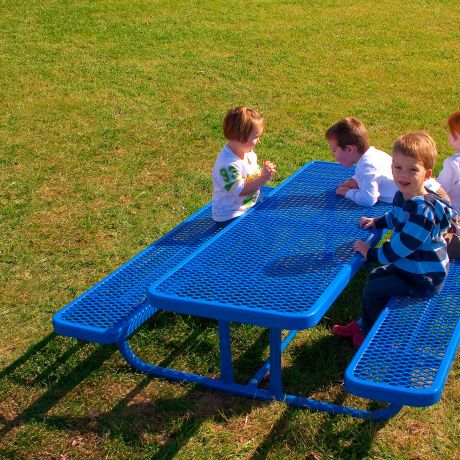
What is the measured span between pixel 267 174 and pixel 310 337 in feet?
3.64

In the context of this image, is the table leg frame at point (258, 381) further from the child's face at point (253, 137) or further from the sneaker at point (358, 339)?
the child's face at point (253, 137)

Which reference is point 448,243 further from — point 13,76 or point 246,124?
point 13,76

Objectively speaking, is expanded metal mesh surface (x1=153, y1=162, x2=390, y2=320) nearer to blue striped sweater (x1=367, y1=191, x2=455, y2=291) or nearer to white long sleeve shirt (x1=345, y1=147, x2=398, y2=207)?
white long sleeve shirt (x1=345, y1=147, x2=398, y2=207)

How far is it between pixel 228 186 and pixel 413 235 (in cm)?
155

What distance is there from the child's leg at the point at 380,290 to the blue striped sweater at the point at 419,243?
A: 0.07 metres

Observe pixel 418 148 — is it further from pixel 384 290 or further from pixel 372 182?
pixel 372 182

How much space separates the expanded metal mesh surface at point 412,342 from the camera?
326 cm

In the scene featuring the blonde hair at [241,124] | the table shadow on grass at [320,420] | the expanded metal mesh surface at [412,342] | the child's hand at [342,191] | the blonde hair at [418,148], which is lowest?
the table shadow on grass at [320,420]

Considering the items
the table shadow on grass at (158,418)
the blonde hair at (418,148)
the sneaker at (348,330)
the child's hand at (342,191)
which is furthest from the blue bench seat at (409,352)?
the child's hand at (342,191)

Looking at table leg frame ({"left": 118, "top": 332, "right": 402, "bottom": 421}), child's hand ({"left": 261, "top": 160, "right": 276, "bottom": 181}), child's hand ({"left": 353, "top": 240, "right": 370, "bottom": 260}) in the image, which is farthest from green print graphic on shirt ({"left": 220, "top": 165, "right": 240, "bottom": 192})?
table leg frame ({"left": 118, "top": 332, "right": 402, "bottom": 421})

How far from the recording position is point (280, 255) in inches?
161

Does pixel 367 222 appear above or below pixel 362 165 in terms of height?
below

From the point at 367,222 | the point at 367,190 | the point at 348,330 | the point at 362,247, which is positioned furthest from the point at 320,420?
the point at 367,190

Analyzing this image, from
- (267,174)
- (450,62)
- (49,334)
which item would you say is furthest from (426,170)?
(450,62)
